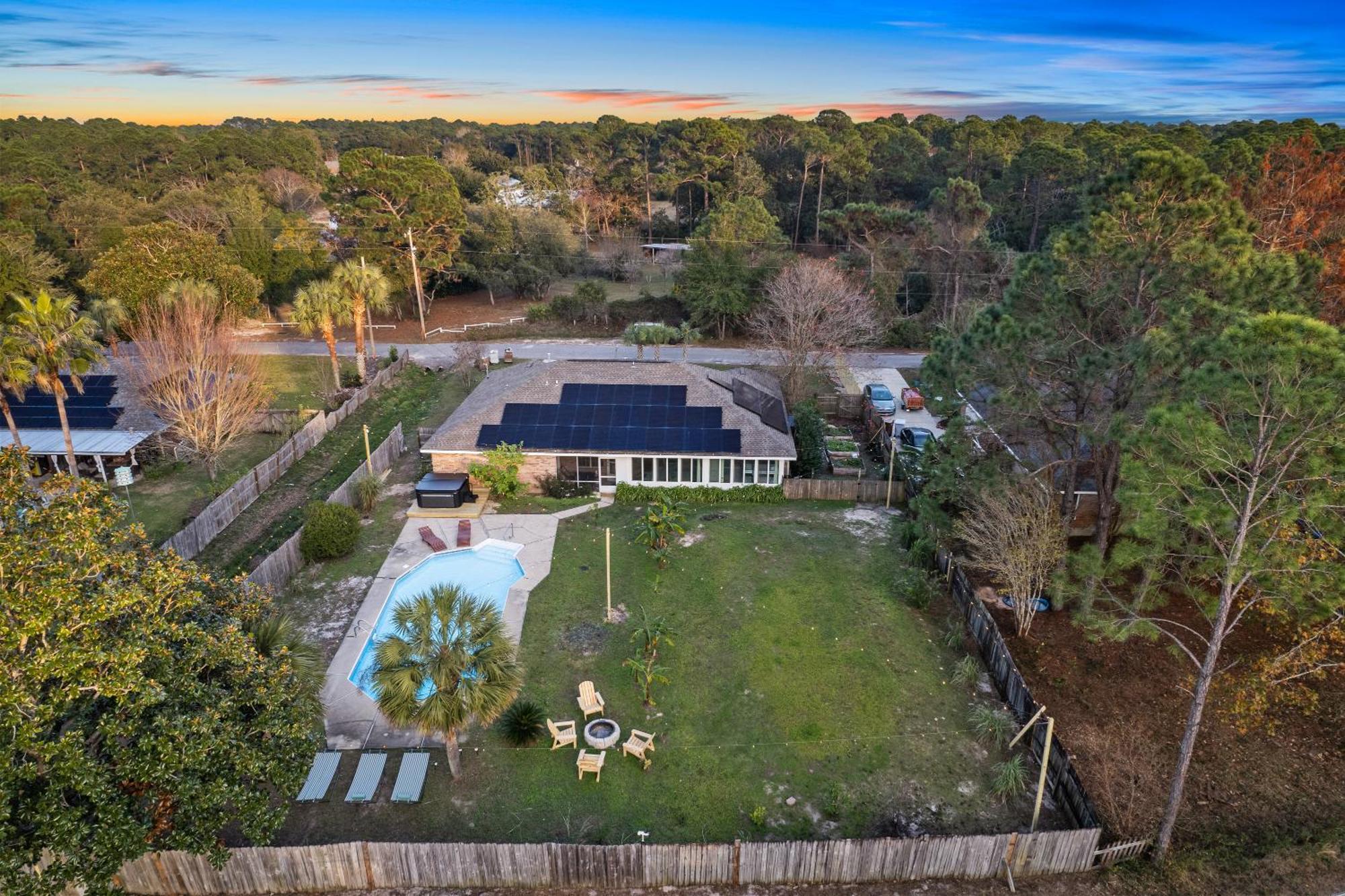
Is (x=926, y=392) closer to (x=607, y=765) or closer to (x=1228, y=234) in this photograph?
(x=1228, y=234)

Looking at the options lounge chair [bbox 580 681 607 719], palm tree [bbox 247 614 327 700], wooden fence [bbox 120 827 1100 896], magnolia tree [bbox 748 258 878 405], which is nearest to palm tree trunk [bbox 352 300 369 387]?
magnolia tree [bbox 748 258 878 405]

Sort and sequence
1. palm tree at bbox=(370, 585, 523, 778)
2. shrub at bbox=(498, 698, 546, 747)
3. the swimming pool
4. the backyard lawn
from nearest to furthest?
palm tree at bbox=(370, 585, 523, 778)
the backyard lawn
shrub at bbox=(498, 698, 546, 747)
the swimming pool

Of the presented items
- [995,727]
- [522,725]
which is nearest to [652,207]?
[522,725]

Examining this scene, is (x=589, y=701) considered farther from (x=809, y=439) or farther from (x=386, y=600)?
(x=809, y=439)

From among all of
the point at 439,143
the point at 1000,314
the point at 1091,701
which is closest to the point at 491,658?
the point at 1091,701

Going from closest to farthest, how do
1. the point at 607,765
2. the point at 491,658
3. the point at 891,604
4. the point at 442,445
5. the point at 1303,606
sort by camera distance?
the point at 1303,606, the point at 491,658, the point at 607,765, the point at 891,604, the point at 442,445

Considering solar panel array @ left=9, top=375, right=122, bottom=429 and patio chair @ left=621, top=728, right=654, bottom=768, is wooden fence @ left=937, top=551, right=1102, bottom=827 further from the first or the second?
solar panel array @ left=9, top=375, right=122, bottom=429
